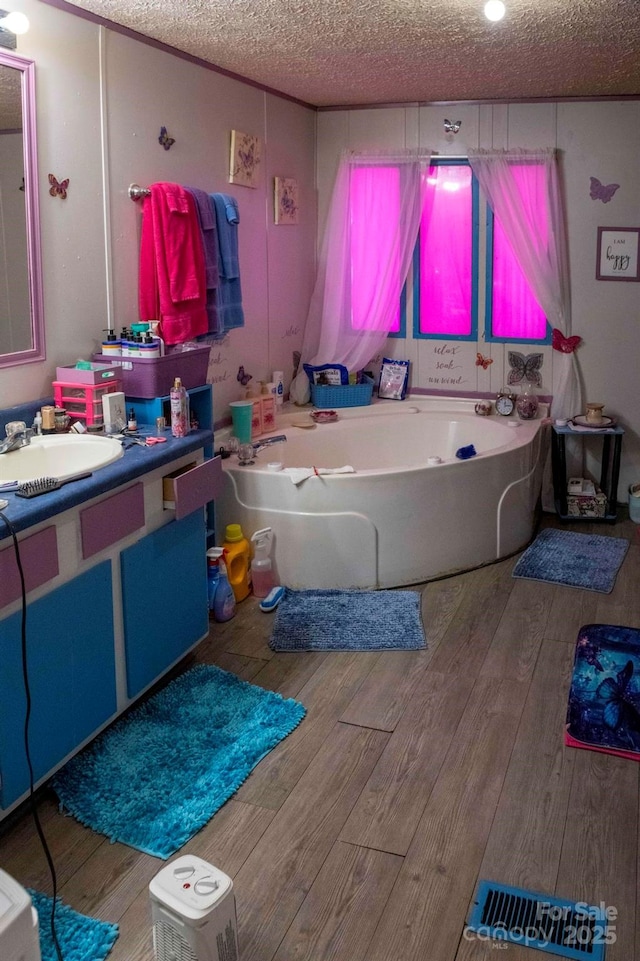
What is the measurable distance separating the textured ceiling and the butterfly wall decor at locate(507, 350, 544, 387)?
1334 mm

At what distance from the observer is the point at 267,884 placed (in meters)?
2.17

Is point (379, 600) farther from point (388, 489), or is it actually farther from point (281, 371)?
point (281, 371)

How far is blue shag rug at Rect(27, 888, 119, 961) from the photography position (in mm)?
1952

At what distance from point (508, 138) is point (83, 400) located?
2939 mm

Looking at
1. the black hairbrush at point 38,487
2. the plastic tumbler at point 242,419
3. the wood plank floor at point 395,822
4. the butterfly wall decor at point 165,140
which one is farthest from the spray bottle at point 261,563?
the butterfly wall decor at point 165,140

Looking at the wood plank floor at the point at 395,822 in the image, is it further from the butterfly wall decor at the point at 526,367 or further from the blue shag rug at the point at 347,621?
the butterfly wall decor at the point at 526,367

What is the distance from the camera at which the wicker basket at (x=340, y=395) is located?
5000 millimetres

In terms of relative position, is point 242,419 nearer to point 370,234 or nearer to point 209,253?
point 209,253

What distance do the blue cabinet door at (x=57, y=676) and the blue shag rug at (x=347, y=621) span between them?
94 centimetres

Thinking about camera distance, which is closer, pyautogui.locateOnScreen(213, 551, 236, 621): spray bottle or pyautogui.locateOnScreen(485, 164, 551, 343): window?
pyautogui.locateOnScreen(213, 551, 236, 621): spray bottle

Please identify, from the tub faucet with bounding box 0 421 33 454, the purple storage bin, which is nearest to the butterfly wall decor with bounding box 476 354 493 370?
the purple storage bin

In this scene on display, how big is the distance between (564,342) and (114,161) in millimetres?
2581

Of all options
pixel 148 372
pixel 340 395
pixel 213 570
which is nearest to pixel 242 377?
pixel 340 395

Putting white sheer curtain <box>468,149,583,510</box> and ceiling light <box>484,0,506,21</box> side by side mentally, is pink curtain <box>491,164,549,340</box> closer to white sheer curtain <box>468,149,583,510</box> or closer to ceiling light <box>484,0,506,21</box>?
white sheer curtain <box>468,149,583,510</box>
